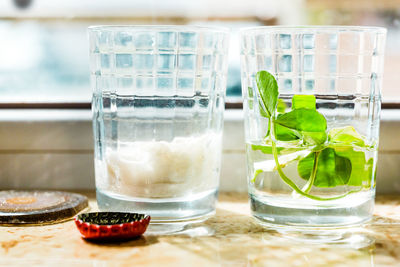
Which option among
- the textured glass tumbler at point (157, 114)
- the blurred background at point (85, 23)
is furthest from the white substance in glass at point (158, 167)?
the blurred background at point (85, 23)

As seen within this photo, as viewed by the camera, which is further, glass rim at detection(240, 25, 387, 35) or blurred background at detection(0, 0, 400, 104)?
blurred background at detection(0, 0, 400, 104)

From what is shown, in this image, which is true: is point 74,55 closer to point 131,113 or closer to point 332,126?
point 131,113

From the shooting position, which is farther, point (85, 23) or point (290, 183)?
point (85, 23)

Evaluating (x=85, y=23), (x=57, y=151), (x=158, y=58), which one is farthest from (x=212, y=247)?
(x=85, y=23)

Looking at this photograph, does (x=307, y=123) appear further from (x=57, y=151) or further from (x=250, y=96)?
(x=57, y=151)

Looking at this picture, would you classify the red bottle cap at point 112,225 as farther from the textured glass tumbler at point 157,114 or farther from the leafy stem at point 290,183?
the leafy stem at point 290,183

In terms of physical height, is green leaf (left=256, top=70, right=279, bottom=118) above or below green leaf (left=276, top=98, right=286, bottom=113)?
above

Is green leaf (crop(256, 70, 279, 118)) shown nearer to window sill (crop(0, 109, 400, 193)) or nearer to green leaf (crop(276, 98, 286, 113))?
green leaf (crop(276, 98, 286, 113))

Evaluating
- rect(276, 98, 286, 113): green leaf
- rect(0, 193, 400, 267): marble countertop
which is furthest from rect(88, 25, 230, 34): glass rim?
rect(0, 193, 400, 267): marble countertop
